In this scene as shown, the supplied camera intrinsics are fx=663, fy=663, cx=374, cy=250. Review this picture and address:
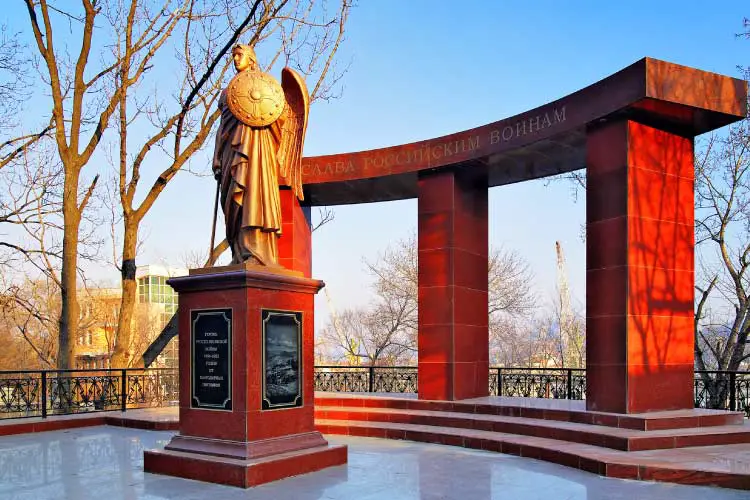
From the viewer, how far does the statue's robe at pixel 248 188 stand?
820cm

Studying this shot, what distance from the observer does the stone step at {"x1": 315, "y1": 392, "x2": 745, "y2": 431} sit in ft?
30.3

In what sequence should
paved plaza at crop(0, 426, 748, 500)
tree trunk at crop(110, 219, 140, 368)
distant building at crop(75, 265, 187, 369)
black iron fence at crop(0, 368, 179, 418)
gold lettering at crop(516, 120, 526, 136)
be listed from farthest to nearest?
1. distant building at crop(75, 265, 187, 369)
2. tree trunk at crop(110, 219, 140, 368)
3. black iron fence at crop(0, 368, 179, 418)
4. gold lettering at crop(516, 120, 526, 136)
5. paved plaza at crop(0, 426, 748, 500)

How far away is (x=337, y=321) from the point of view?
1855 inches

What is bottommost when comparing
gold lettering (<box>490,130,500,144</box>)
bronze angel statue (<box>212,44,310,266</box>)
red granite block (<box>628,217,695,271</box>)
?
red granite block (<box>628,217,695,271</box>)

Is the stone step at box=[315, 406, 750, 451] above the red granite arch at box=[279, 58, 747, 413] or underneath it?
underneath

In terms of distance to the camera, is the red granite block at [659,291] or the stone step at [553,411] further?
the red granite block at [659,291]

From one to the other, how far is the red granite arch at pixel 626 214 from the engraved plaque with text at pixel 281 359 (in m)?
4.75

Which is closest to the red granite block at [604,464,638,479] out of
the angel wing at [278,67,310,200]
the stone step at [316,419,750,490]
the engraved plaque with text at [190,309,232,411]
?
the stone step at [316,419,750,490]

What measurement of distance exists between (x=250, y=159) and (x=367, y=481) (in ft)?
13.4

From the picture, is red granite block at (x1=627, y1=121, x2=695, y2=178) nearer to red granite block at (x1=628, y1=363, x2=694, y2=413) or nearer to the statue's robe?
red granite block at (x1=628, y1=363, x2=694, y2=413)

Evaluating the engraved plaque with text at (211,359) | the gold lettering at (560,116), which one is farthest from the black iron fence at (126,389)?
the engraved plaque with text at (211,359)

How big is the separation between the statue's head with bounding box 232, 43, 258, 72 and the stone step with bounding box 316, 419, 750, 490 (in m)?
6.05

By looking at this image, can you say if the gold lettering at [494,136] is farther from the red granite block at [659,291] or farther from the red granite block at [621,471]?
the red granite block at [621,471]

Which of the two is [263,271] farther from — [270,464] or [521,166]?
[521,166]
